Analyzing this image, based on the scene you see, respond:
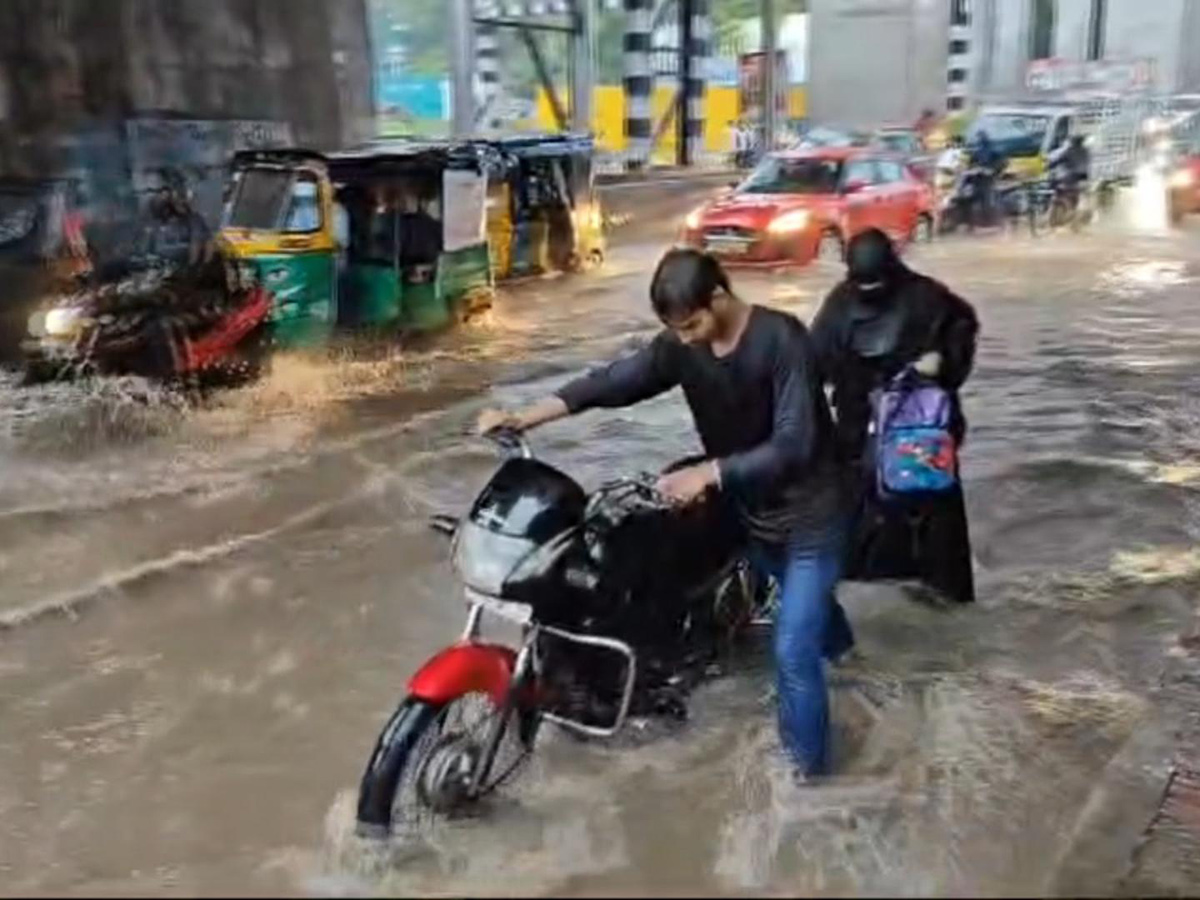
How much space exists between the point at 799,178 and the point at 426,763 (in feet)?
50.6

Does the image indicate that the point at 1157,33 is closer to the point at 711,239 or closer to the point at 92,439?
the point at 711,239

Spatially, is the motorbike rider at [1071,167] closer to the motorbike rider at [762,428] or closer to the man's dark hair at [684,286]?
the motorbike rider at [762,428]

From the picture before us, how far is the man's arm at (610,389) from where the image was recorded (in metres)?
4.15

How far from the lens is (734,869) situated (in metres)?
3.76

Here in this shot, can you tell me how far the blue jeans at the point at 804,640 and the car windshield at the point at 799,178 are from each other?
1453cm

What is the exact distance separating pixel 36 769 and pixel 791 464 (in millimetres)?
2703

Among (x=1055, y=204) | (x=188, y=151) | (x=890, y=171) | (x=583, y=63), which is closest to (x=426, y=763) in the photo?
(x=188, y=151)

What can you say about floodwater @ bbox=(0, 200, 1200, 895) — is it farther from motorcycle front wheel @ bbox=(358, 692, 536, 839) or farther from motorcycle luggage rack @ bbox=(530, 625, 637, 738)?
motorcycle luggage rack @ bbox=(530, 625, 637, 738)

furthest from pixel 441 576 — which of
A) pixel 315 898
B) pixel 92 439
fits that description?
pixel 315 898

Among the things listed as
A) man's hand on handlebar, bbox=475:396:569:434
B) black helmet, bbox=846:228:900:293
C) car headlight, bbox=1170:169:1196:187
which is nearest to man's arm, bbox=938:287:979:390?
black helmet, bbox=846:228:900:293

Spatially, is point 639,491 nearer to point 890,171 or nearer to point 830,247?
point 830,247

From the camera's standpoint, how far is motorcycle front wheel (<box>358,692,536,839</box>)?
13.1ft

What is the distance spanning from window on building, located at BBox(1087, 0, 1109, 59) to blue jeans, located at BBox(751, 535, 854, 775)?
71.7 ft

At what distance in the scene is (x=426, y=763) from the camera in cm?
406
